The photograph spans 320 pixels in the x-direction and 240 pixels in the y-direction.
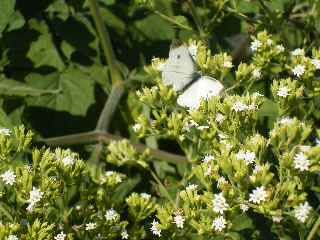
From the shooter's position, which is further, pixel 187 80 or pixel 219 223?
pixel 187 80

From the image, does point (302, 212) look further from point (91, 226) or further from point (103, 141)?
point (103, 141)

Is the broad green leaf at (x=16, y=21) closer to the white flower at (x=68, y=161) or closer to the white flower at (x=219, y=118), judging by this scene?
the white flower at (x=68, y=161)

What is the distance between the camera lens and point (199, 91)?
234 cm

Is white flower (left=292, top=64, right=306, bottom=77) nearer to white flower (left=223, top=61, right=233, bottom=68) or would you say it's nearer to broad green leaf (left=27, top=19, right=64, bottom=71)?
white flower (left=223, top=61, right=233, bottom=68)

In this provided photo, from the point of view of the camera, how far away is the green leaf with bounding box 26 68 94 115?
2895 millimetres

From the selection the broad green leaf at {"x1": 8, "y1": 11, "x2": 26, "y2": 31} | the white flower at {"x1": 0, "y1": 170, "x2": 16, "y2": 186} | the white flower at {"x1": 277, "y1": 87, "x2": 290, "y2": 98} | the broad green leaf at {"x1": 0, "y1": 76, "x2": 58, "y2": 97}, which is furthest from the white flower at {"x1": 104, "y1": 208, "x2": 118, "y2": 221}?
the broad green leaf at {"x1": 8, "y1": 11, "x2": 26, "y2": 31}

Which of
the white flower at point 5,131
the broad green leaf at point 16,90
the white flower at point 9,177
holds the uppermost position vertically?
the broad green leaf at point 16,90

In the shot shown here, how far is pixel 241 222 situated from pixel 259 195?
0.56 feet

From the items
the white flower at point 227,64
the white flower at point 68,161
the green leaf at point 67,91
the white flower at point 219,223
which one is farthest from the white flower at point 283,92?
the green leaf at point 67,91

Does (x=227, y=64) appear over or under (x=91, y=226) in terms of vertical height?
over

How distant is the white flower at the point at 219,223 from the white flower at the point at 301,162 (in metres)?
0.28

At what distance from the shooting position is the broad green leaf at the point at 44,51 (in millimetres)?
2943

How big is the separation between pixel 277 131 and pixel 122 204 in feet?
2.36

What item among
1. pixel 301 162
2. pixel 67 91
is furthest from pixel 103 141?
pixel 301 162
